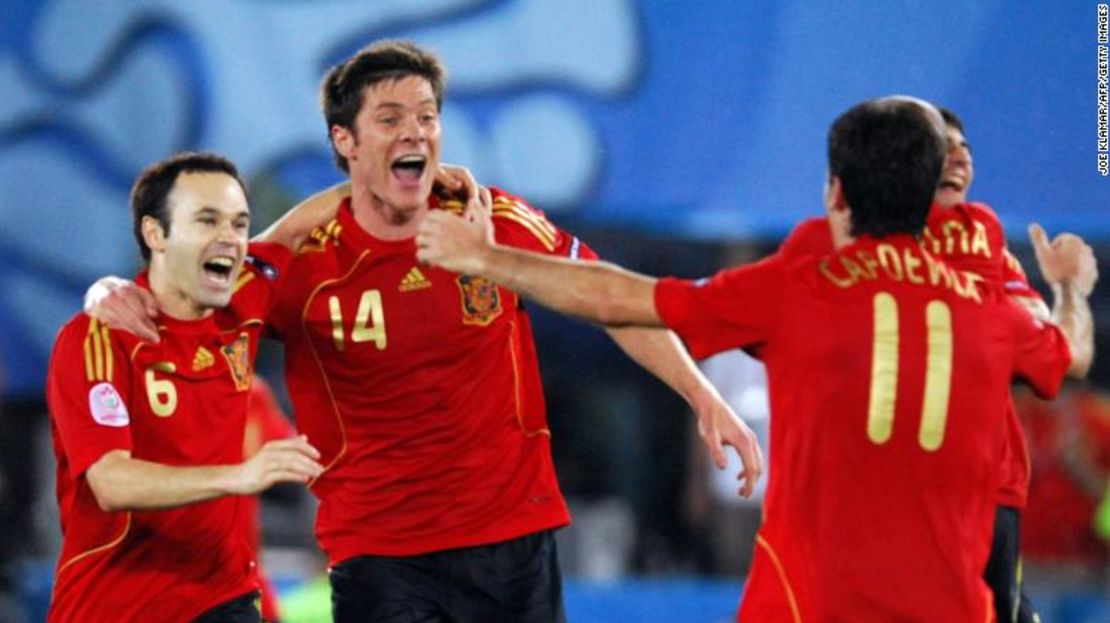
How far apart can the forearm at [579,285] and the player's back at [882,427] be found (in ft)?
1.07

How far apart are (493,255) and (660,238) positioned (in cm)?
552

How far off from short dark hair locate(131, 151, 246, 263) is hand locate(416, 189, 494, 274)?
3.82 feet

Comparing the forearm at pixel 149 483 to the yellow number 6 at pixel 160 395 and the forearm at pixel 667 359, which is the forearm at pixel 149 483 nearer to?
the yellow number 6 at pixel 160 395

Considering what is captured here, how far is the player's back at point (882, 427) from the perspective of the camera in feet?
15.4

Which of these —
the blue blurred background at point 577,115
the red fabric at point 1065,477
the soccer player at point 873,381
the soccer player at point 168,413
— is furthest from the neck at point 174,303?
the red fabric at point 1065,477

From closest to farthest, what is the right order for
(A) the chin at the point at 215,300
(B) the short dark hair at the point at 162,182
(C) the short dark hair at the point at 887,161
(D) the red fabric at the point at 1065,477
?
(C) the short dark hair at the point at 887,161
(A) the chin at the point at 215,300
(B) the short dark hair at the point at 162,182
(D) the red fabric at the point at 1065,477

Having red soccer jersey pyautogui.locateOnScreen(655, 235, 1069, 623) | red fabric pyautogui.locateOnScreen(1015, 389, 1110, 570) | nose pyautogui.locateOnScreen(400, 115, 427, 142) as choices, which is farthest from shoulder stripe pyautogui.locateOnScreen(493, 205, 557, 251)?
red fabric pyautogui.locateOnScreen(1015, 389, 1110, 570)

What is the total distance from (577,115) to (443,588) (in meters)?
4.17

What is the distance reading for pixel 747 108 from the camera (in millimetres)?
9562

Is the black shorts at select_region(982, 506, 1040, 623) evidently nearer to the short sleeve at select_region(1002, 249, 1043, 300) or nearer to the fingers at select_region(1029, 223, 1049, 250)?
the short sleeve at select_region(1002, 249, 1043, 300)

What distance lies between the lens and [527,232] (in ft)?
20.1

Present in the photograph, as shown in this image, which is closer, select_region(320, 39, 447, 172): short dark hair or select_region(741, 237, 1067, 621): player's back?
select_region(741, 237, 1067, 621): player's back

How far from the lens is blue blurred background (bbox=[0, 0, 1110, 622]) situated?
30.8 feet

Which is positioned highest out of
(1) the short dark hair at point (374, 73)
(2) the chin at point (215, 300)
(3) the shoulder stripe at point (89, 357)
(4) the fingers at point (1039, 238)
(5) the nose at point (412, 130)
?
(1) the short dark hair at point (374, 73)
